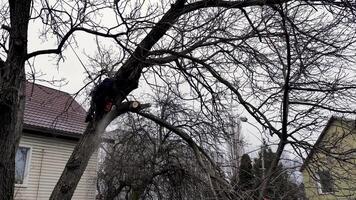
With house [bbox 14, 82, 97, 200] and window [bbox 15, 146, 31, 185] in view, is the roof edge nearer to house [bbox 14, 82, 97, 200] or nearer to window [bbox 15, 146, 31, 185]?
house [bbox 14, 82, 97, 200]

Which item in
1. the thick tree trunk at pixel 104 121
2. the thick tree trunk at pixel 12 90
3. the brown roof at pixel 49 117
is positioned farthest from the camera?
the brown roof at pixel 49 117

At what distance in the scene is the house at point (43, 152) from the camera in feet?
35.8

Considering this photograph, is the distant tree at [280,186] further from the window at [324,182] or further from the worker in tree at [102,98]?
the worker in tree at [102,98]

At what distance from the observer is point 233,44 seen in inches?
220

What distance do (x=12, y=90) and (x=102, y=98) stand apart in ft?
→ 4.46

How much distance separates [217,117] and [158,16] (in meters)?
2.25

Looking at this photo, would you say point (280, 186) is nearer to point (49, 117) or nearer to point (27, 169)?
point (27, 169)

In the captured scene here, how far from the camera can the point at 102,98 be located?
520cm

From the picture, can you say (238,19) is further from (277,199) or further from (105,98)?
(277,199)

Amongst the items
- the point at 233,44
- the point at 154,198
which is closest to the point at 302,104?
the point at 233,44

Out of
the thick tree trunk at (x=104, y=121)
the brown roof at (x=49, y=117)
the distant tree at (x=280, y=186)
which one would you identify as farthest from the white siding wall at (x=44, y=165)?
the distant tree at (x=280, y=186)

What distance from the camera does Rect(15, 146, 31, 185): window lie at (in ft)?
35.2

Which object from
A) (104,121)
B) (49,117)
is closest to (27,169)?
(49,117)

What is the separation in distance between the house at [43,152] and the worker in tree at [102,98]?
511cm
